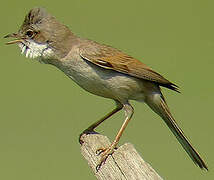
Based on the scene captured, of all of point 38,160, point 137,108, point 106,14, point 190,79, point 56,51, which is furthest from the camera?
point 106,14

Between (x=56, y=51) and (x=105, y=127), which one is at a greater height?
(x=56, y=51)

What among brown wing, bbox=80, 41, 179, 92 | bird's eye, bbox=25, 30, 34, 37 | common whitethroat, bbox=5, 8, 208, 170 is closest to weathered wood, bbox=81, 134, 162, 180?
common whitethroat, bbox=5, 8, 208, 170

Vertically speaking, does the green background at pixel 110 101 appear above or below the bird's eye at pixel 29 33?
below

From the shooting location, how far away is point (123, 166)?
544cm

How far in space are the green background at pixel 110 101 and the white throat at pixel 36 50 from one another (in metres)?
2.24

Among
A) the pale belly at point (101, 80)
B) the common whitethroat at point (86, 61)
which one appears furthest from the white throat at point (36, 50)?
the pale belly at point (101, 80)

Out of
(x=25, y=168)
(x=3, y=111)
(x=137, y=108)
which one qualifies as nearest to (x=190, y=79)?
(x=137, y=108)

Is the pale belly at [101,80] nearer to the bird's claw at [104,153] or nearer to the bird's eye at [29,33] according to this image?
the bird's eye at [29,33]

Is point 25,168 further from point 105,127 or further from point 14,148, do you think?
point 105,127

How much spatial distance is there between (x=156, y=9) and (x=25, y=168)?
6.70 m

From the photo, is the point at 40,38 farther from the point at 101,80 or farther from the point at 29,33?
the point at 101,80

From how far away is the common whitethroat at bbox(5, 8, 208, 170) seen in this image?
6.76m

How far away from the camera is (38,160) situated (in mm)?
9336

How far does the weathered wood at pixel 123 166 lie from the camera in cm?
521
